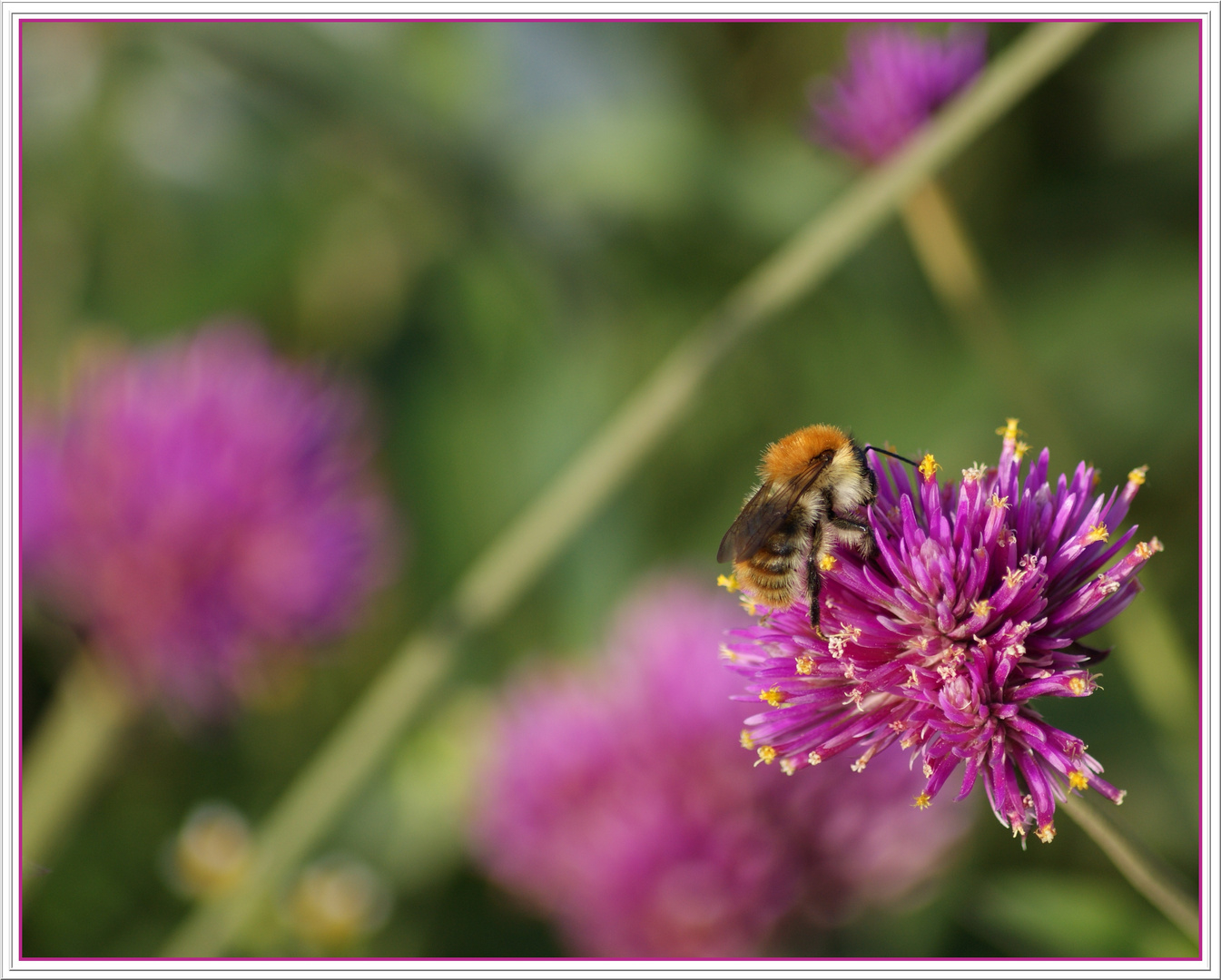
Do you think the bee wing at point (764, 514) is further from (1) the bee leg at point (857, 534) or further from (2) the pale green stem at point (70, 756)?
(2) the pale green stem at point (70, 756)

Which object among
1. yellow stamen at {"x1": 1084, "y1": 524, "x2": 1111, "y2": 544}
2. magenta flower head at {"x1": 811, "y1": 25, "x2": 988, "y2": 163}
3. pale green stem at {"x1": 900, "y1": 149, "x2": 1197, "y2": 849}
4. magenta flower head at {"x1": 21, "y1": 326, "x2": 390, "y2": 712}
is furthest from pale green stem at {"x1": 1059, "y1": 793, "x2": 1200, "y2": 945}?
magenta flower head at {"x1": 21, "y1": 326, "x2": 390, "y2": 712}

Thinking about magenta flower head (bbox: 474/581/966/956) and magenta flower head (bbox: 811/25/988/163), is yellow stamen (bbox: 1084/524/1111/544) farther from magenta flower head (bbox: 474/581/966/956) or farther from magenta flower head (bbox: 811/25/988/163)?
magenta flower head (bbox: 474/581/966/956)

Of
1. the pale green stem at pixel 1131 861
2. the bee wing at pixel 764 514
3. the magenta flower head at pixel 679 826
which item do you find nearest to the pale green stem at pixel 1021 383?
the magenta flower head at pixel 679 826

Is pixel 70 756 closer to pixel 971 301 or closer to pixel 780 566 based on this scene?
pixel 780 566

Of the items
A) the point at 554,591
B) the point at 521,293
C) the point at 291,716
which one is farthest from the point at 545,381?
the point at 291,716

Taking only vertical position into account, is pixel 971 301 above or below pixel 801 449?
above

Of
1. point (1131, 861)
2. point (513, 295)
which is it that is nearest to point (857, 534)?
point (1131, 861)
